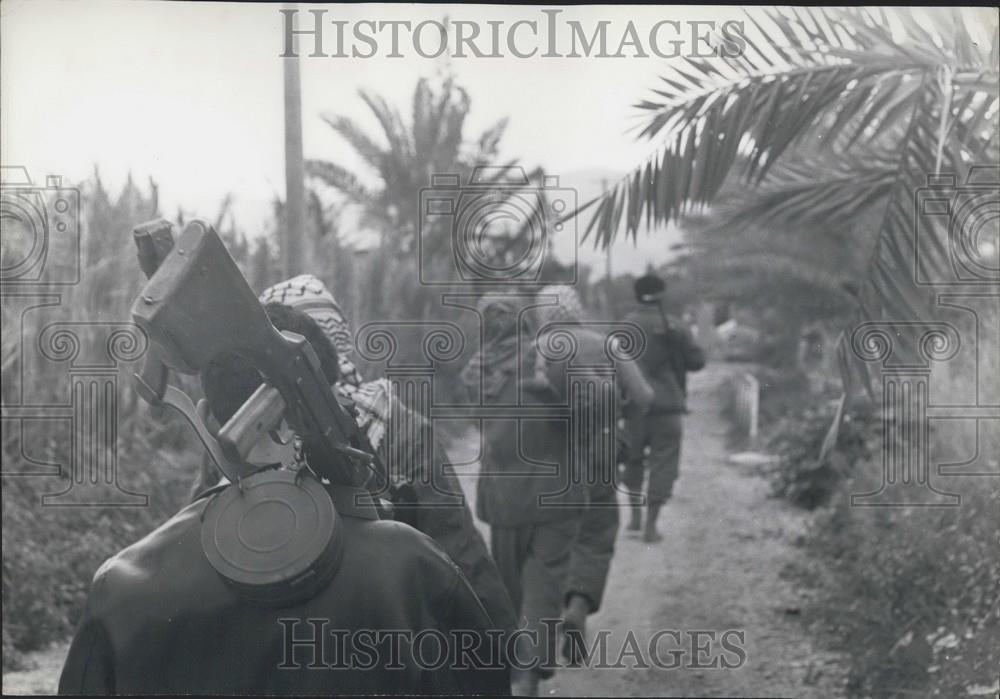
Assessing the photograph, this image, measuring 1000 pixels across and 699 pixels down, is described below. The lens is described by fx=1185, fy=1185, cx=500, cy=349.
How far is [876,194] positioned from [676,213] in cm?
60

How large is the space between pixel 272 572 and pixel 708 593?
64.5 inches

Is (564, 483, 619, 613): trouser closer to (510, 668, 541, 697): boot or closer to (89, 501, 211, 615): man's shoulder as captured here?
(510, 668, 541, 697): boot

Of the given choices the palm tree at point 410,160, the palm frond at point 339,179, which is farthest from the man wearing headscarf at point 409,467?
the palm frond at point 339,179

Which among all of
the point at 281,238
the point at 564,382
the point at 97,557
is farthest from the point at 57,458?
the point at 564,382

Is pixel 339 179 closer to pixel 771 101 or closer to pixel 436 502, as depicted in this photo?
pixel 436 502

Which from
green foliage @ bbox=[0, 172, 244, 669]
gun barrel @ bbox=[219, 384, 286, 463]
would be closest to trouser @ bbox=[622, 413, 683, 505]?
gun barrel @ bbox=[219, 384, 286, 463]

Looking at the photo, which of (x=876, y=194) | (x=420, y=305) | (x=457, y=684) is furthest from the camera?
(x=876, y=194)

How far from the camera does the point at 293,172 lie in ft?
10.8

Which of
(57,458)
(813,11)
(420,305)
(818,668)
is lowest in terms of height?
(818,668)

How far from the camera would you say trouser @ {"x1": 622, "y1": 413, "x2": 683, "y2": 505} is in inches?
137

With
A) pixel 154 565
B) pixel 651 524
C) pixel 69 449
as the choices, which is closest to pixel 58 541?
pixel 69 449

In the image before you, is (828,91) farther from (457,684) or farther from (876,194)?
(457,684)

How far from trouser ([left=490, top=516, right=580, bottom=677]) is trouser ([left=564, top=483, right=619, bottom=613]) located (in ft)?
0.11

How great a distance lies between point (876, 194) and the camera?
136 inches
